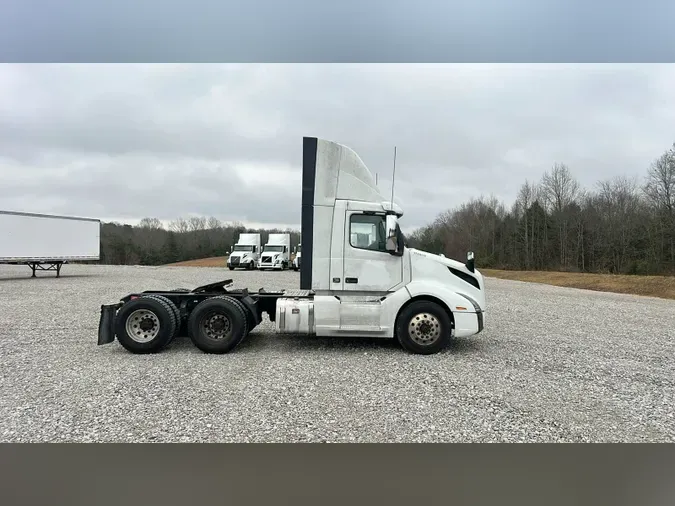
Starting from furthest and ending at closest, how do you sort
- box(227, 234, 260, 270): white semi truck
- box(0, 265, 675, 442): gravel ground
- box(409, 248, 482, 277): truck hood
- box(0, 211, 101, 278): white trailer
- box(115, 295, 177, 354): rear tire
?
1. box(227, 234, 260, 270): white semi truck
2. box(0, 211, 101, 278): white trailer
3. box(409, 248, 482, 277): truck hood
4. box(115, 295, 177, 354): rear tire
5. box(0, 265, 675, 442): gravel ground

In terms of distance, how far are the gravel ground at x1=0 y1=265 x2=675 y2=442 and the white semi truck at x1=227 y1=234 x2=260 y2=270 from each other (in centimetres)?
Result: 2090

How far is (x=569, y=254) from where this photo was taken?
34.2m

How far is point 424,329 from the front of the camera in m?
A: 6.13

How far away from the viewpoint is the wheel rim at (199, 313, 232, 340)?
245 inches

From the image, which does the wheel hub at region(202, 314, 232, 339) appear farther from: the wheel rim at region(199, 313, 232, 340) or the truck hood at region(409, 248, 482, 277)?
the truck hood at region(409, 248, 482, 277)

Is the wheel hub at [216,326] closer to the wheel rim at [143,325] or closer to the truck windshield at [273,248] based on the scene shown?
the wheel rim at [143,325]

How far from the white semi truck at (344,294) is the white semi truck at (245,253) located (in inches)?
897

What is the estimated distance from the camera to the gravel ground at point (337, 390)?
364cm

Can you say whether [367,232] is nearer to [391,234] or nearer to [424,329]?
[391,234]

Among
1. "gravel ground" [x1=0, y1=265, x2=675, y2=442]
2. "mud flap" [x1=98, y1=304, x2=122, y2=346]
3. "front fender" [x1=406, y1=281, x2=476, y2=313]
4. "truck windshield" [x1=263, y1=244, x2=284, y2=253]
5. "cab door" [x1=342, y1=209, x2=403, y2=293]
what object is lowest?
"gravel ground" [x1=0, y1=265, x2=675, y2=442]

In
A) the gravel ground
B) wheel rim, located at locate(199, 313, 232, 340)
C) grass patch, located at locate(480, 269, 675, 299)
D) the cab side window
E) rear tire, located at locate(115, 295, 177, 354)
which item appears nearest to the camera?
the gravel ground

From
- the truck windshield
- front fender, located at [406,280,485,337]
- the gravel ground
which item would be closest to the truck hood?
front fender, located at [406,280,485,337]

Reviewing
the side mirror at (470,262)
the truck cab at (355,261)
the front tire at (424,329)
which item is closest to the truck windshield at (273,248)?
the truck cab at (355,261)
